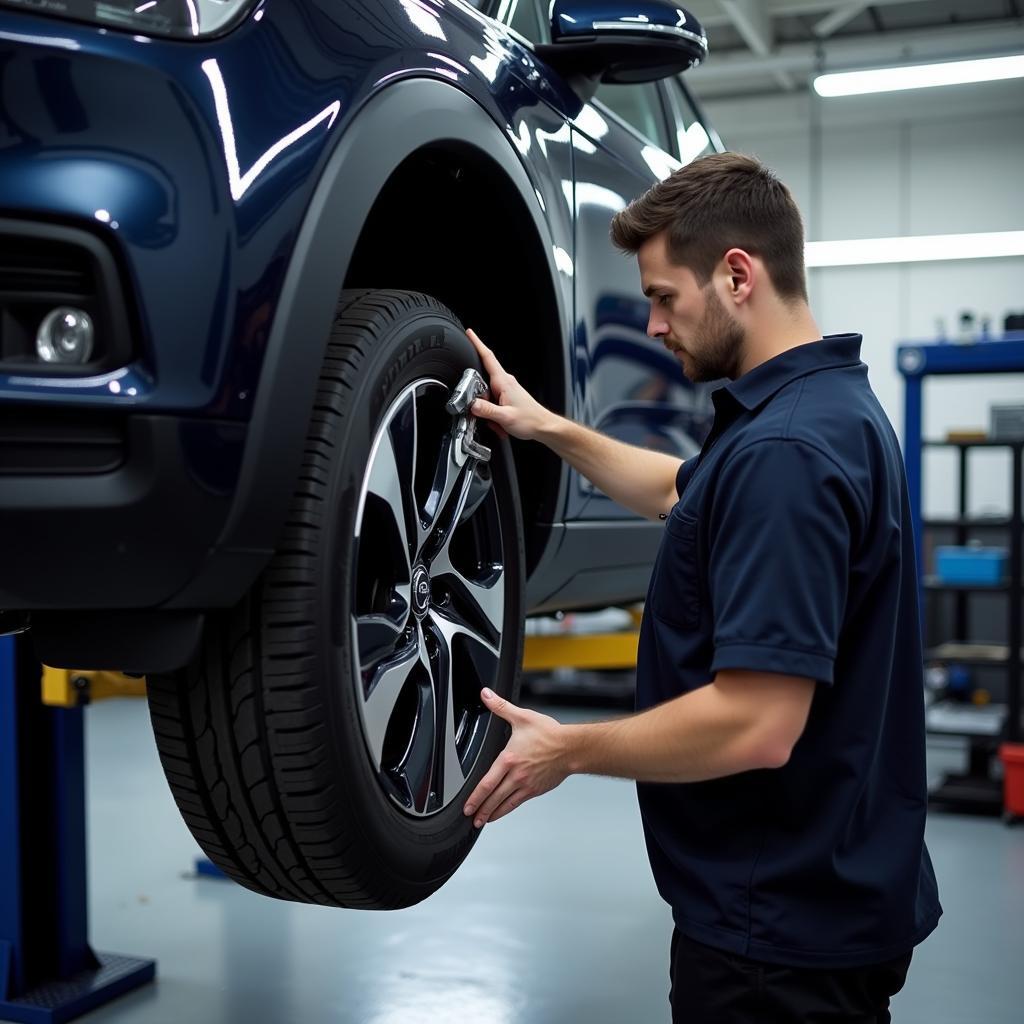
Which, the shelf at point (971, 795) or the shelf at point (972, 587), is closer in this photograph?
the shelf at point (971, 795)

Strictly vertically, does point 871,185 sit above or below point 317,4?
above

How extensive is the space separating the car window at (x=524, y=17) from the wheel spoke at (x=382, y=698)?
96cm

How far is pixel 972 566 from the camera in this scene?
5.16 m

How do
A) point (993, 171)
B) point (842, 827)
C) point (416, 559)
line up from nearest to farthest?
point (842, 827) < point (416, 559) < point (993, 171)

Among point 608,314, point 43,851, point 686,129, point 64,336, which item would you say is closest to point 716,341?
point 608,314

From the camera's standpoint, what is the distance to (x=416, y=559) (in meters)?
1.39

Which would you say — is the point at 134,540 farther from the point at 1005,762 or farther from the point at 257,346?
the point at 1005,762

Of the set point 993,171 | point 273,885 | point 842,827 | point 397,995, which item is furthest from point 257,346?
point 993,171

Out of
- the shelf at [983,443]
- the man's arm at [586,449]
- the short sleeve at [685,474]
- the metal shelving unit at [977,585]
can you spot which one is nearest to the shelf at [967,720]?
the metal shelving unit at [977,585]

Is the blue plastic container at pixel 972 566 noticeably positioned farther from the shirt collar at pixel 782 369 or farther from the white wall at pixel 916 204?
the white wall at pixel 916 204

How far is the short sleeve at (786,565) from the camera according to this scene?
44.2 inches

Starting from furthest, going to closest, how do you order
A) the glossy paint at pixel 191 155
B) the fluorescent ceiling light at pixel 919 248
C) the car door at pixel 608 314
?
the fluorescent ceiling light at pixel 919 248, the car door at pixel 608 314, the glossy paint at pixel 191 155

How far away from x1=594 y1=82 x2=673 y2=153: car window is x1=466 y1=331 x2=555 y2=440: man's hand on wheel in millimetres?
1149

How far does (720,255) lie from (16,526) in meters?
0.77
